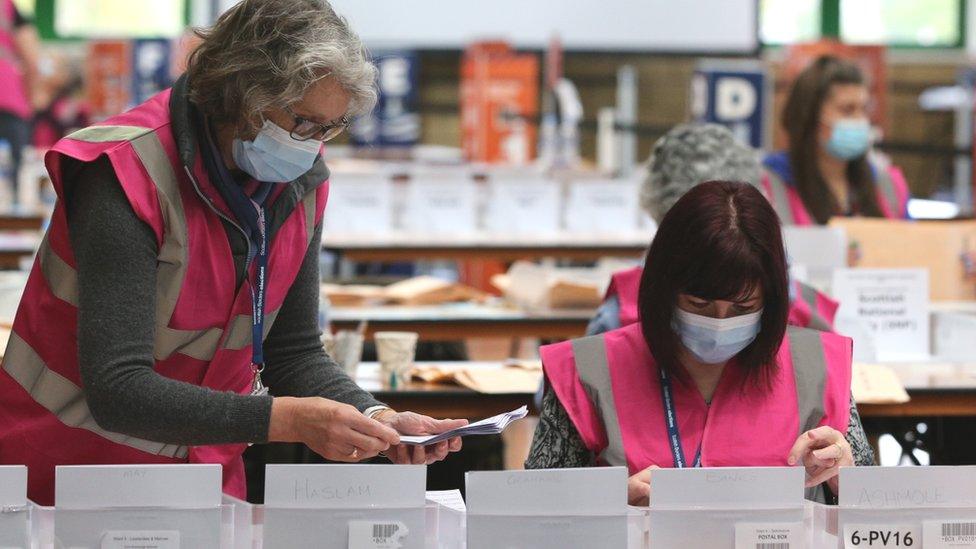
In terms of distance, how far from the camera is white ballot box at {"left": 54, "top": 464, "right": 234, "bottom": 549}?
1.65 m

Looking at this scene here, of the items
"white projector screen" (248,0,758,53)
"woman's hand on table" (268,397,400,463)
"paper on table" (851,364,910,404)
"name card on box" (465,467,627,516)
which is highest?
"white projector screen" (248,0,758,53)

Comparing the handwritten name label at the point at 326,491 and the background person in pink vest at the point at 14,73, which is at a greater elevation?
the background person in pink vest at the point at 14,73

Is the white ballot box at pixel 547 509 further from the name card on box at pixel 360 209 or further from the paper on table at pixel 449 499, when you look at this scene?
the name card on box at pixel 360 209

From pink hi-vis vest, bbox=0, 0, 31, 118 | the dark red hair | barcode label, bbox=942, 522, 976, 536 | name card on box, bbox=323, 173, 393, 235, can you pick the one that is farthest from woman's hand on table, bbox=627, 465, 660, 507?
pink hi-vis vest, bbox=0, 0, 31, 118

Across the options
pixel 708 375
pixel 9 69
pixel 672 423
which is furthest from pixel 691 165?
pixel 9 69

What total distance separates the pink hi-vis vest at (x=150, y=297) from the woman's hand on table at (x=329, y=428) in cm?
13

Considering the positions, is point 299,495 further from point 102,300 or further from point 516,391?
point 516,391

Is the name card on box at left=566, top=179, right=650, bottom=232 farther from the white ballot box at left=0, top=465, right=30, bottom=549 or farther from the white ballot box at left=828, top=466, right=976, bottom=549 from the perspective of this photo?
the white ballot box at left=0, top=465, right=30, bottom=549

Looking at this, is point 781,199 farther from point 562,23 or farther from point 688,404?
point 562,23

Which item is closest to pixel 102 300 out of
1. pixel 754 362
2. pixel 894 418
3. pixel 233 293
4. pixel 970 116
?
pixel 233 293

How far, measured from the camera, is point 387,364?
3.08 metres

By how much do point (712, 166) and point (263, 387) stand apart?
1.12m

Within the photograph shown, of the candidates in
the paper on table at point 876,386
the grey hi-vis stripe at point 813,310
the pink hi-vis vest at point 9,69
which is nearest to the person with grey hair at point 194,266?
the grey hi-vis stripe at point 813,310

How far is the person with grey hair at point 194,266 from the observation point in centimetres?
175
